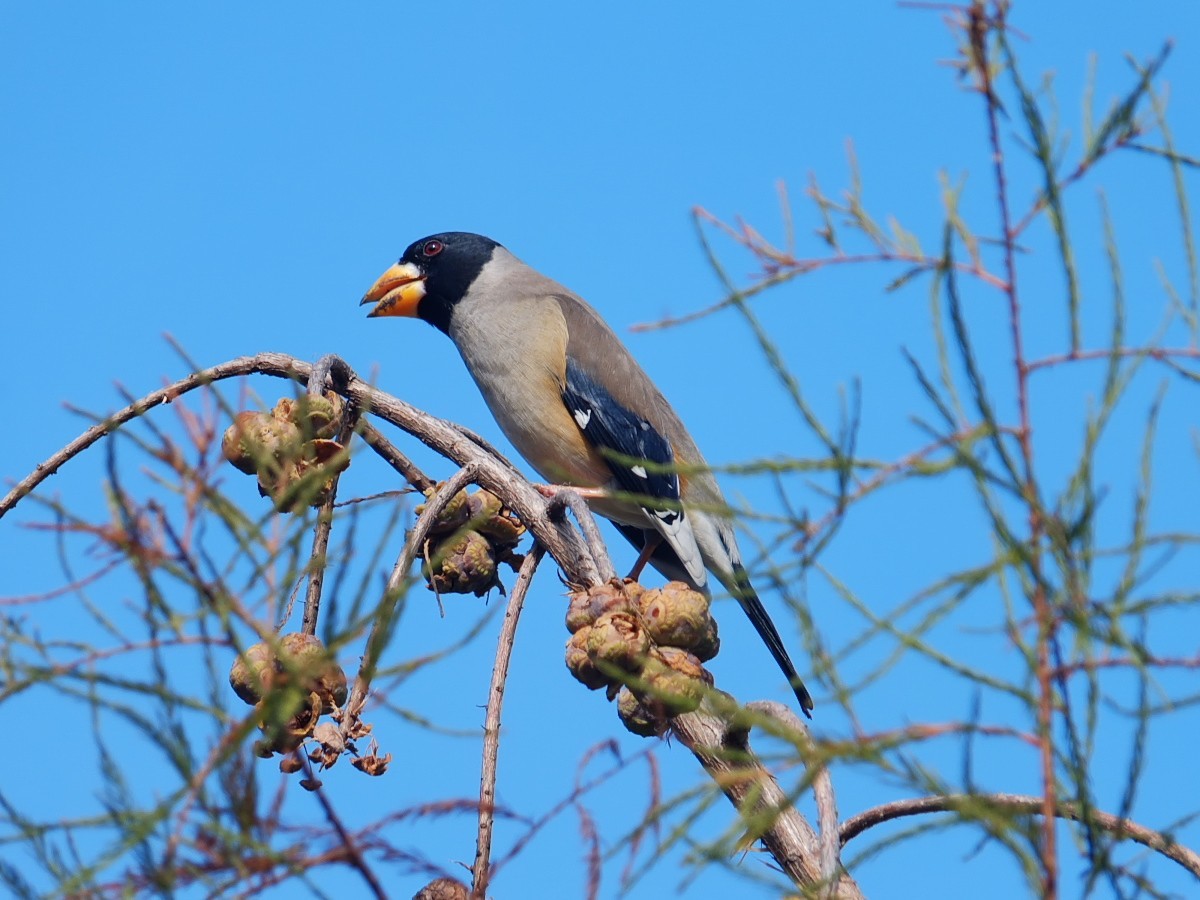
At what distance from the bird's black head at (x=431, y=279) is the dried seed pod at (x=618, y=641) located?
Answer: 4.52 meters

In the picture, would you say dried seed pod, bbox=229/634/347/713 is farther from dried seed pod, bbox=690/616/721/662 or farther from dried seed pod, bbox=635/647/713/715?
dried seed pod, bbox=690/616/721/662

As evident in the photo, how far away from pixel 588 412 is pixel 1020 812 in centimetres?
467

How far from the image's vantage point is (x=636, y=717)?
2.71m

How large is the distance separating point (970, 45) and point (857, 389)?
49cm

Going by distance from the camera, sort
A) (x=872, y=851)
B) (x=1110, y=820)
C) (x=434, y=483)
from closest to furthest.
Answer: (x=872, y=851)
(x=1110, y=820)
(x=434, y=483)

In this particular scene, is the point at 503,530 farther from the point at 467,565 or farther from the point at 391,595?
the point at 391,595

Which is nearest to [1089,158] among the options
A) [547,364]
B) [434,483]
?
[434,483]

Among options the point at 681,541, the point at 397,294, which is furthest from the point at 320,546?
the point at 397,294

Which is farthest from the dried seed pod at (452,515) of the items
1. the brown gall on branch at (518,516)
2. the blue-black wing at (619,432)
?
the blue-black wing at (619,432)

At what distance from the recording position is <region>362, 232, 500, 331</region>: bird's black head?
7.19 metres

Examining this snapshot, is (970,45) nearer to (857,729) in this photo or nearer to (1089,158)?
(1089,158)

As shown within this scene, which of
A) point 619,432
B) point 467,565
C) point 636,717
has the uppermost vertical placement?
point 619,432

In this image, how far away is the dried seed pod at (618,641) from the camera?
2.64 meters

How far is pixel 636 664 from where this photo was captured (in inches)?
104
